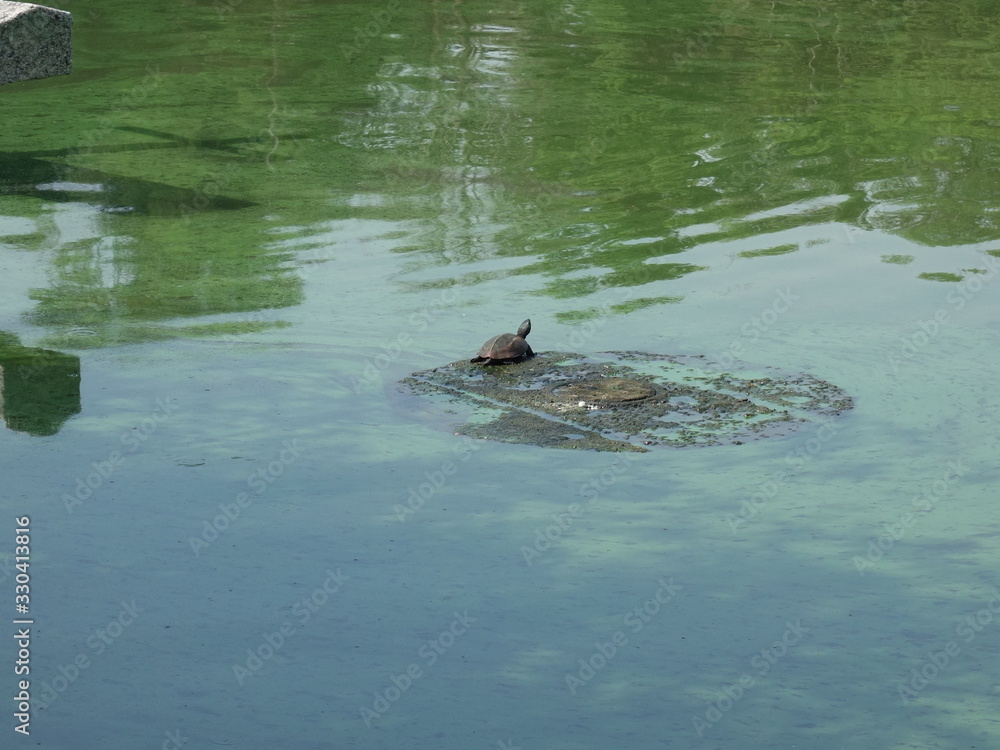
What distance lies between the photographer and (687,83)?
1241 centimetres

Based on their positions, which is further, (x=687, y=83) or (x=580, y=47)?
(x=580, y=47)

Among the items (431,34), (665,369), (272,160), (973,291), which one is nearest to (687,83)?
(431,34)

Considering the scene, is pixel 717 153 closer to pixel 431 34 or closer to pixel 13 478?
pixel 431 34

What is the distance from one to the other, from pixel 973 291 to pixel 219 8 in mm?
10570

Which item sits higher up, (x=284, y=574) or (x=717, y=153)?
(x=717, y=153)
